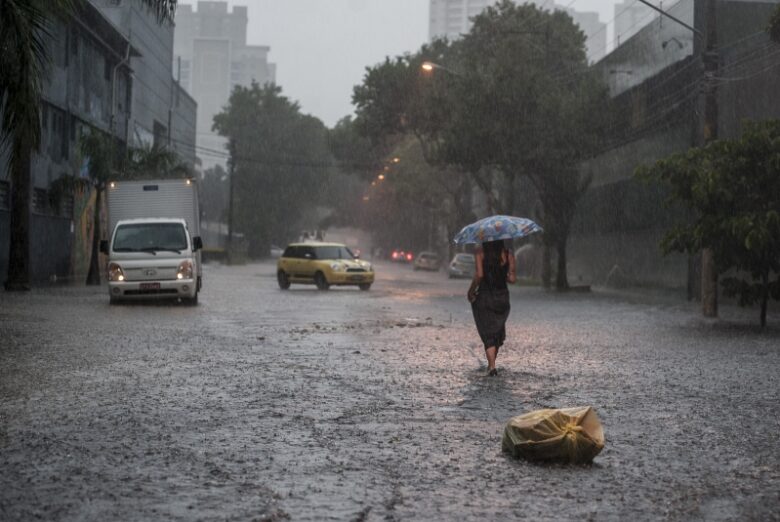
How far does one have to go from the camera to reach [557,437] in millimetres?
7125

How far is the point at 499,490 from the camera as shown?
6.32m

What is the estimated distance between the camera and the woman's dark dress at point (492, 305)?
494 inches

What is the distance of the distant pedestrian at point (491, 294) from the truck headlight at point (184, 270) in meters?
13.1

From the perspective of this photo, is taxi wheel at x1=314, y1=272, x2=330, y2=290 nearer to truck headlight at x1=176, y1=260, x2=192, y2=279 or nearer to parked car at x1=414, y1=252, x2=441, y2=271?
truck headlight at x1=176, y1=260, x2=192, y2=279

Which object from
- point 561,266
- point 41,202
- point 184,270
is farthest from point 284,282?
point 184,270

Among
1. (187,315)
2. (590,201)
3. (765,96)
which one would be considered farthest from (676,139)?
(187,315)

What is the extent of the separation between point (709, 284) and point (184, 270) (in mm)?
11412

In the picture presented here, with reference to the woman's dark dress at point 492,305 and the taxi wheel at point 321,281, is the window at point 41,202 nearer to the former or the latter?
the taxi wheel at point 321,281

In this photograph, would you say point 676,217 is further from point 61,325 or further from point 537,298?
point 61,325

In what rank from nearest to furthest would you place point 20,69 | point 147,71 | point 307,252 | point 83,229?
point 20,69 < point 307,252 < point 83,229 < point 147,71

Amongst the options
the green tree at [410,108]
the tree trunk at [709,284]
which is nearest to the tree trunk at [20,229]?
the tree trunk at [709,284]

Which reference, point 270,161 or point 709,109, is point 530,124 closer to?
point 709,109

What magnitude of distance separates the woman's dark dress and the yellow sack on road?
5131mm

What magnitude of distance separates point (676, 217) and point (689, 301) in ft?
16.2
